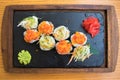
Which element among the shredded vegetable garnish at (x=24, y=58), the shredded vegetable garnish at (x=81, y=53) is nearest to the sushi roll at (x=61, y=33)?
the shredded vegetable garnish at (x=81, y=53)

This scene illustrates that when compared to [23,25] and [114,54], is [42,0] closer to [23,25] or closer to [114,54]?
[23,25]

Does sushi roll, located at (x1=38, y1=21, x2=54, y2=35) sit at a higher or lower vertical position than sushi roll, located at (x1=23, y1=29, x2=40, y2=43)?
higher

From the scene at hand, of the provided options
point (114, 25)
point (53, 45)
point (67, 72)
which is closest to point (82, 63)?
point (67, 72)

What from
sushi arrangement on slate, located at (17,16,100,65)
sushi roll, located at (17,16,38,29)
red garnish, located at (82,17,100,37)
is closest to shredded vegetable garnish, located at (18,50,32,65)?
sushi arrangement on slate, located at (17,16,100,65)

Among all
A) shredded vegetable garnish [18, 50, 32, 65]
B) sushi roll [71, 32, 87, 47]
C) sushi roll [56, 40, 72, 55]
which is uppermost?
sushi roll [71, 32, 87, 47]

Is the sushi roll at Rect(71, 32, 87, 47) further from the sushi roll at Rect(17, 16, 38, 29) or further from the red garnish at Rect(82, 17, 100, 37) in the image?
the sushi roll at Rect(17, 16, 38, 29)

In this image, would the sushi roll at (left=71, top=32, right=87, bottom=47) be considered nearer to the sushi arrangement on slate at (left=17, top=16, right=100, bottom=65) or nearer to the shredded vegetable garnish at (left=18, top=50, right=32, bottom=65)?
the sushi arrangement on slate at (left=17, top=16, right=100, bottom=65)

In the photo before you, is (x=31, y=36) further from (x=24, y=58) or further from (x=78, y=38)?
(x=78, y=38)

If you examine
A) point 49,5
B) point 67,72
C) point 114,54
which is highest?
point 49,5
